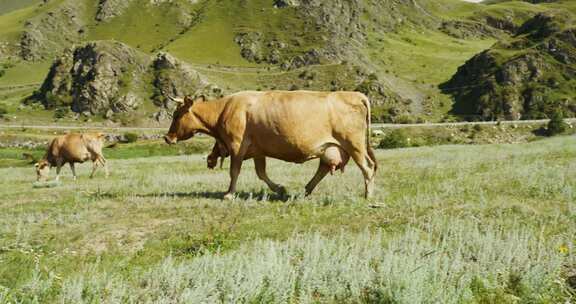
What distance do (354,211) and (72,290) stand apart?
6.16m

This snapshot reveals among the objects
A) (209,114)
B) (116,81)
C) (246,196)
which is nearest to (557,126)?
(246,196)

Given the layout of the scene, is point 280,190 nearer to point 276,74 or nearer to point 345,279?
point 345,279

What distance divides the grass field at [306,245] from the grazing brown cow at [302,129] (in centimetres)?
114

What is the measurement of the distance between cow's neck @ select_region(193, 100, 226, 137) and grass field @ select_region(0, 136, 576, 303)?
188cm

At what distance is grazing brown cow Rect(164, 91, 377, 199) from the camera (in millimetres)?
11094

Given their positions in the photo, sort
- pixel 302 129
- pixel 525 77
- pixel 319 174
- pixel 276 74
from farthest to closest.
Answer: pixel 276 74
pixel 525 77
pixel 319 174
pixel 302 129

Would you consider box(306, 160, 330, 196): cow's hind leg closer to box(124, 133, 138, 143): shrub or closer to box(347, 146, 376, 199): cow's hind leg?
box(347, 146, 376, 199): cow's hind leg

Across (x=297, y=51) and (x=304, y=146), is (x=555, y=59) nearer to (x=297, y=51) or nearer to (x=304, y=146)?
(x=297, y=51)

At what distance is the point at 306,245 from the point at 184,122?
728 centimetres

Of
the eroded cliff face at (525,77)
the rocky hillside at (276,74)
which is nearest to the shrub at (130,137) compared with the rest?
the rocky hillside at (276,74)

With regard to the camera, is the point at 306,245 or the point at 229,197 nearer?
the point at 306,245

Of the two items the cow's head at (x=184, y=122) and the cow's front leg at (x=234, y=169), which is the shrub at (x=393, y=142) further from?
the cow's front leg at (x=234, y=169)

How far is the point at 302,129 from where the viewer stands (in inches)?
434

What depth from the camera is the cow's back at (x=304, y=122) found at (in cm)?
1106
